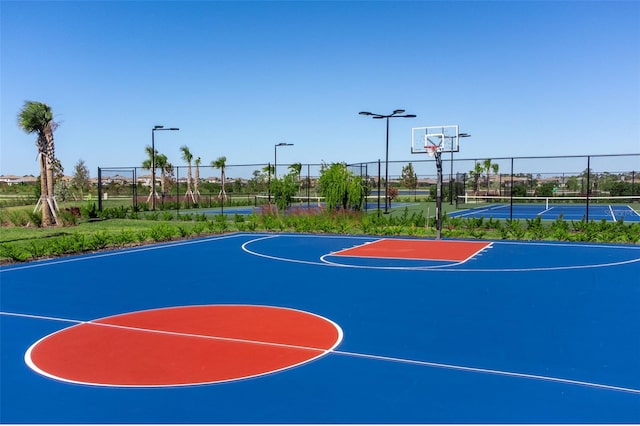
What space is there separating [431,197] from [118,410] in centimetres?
3846

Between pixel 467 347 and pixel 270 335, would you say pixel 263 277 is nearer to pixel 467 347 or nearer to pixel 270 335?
pixel 270 335

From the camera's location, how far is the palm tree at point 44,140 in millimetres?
18766

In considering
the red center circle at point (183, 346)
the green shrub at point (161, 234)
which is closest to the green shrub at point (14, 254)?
the green shrub at point (161, 234)

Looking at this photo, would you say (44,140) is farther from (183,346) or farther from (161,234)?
(183,346)

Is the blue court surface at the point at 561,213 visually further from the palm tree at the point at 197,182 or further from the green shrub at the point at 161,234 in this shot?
the palm tree at the point at 197,182

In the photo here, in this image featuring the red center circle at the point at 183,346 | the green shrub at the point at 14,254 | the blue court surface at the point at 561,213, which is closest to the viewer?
the red center circle at the point at 183,346

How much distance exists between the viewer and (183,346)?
219 inches

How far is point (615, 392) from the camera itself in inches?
165

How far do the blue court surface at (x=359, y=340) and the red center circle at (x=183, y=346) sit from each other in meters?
0.04

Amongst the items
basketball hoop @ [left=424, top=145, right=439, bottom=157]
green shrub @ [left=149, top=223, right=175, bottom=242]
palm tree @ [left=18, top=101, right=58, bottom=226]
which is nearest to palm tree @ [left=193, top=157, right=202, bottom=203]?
palm tree @ [left=18, top=101, right=58, bottom=226]

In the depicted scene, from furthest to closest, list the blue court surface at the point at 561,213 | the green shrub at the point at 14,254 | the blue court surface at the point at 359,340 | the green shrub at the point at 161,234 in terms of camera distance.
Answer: the blue court surface at the point at 561,213
the green shrub at the point at 161,234
the green shrub at the point at 14,254
the blue court surface at the point at 359,340

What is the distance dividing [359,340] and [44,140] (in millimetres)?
17540

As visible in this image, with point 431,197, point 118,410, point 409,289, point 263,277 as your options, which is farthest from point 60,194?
point 118,410

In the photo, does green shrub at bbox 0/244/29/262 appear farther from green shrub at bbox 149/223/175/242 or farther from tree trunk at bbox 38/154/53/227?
tree trunk at bbox 38/154/53/227
